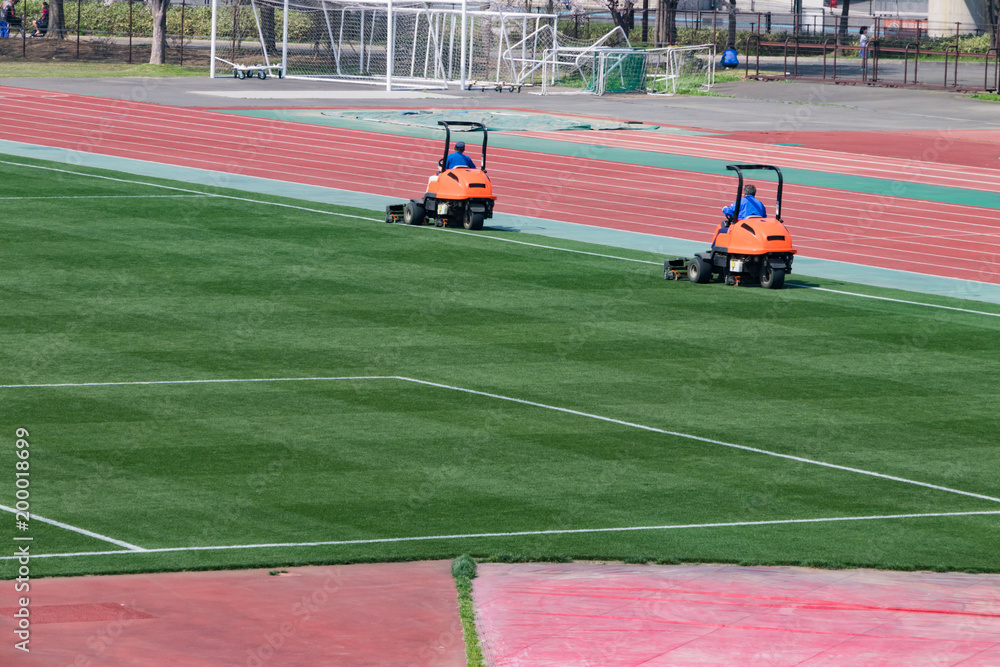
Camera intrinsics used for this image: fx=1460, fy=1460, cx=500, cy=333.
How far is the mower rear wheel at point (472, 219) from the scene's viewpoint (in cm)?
2460

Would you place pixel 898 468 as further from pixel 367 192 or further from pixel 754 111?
pixel 754 111

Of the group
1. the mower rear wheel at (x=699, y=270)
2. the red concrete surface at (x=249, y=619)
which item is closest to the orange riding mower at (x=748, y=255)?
the mower rear wheel at (x=699, y=270)

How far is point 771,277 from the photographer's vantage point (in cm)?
2061

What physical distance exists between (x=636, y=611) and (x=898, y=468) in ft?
14.5

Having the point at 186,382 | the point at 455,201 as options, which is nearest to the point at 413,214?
the point at 455,201

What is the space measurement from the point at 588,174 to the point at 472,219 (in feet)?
32.9

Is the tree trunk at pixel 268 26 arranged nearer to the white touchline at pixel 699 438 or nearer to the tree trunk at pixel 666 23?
the tree trunk at pixel 666 23

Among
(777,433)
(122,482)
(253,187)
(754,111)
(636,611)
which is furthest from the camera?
(754,111)

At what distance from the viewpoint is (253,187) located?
29.7m

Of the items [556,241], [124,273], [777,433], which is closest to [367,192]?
[556,241]

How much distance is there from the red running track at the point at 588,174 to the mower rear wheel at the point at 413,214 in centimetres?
346

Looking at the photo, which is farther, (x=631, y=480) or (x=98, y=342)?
(x=98, y=342)

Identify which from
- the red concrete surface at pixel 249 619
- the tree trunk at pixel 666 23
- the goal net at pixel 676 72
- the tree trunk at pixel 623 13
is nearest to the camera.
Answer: the red concrete surface at pixel 249 619

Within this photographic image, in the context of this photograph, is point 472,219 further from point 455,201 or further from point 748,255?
point 748,255
